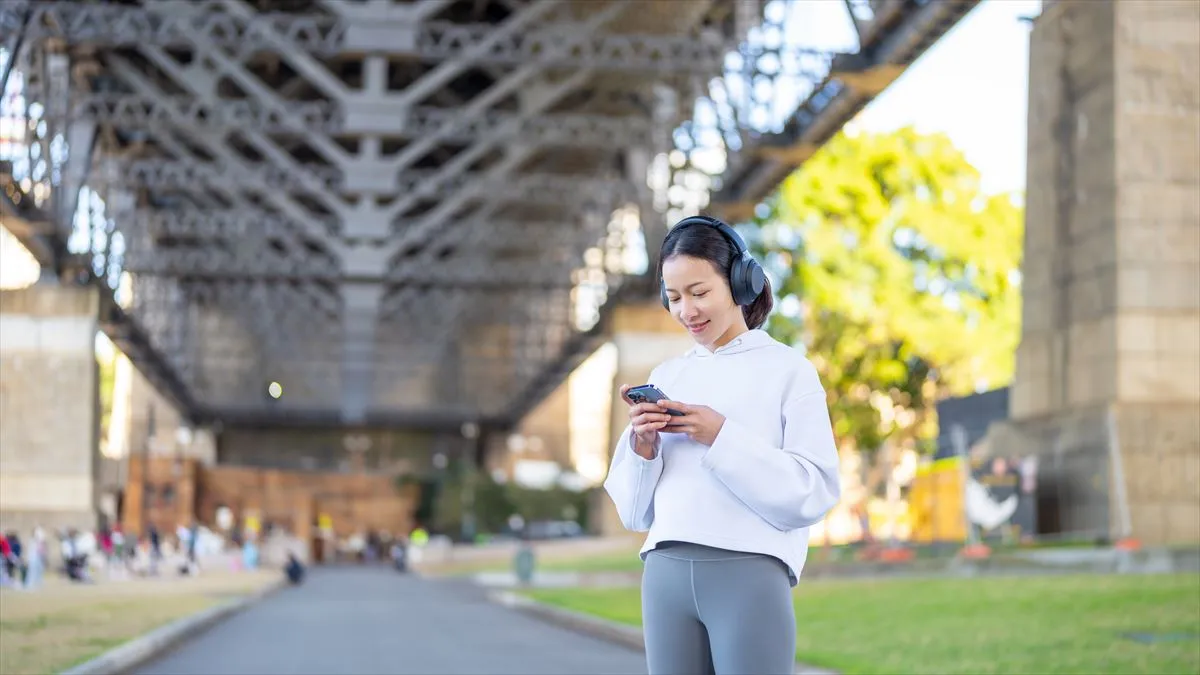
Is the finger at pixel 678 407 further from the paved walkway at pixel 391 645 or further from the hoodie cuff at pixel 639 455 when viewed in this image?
the paved walkway at pixel 391 645

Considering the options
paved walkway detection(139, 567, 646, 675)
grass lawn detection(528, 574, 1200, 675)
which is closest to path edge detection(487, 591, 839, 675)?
paved walkway detection(139, 567, 646, 675)

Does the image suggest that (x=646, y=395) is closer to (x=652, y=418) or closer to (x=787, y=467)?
(x=652, y=418)

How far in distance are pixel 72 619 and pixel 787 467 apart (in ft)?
53.1

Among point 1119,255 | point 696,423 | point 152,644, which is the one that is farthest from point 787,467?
point 1119,255

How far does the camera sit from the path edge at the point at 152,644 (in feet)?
46.9

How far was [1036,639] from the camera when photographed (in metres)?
15.2

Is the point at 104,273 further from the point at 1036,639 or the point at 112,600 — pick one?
the point at 1036,639

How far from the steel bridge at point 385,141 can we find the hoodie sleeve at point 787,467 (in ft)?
63.4

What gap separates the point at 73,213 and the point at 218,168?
900 centimetres

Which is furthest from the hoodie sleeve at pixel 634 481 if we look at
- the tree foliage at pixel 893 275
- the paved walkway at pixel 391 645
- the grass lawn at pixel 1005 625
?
the tree foliage at pixel 893 275

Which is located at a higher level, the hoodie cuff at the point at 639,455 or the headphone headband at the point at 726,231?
the headphone headband at the point at 726,231

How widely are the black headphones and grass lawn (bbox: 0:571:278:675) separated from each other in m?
9.50

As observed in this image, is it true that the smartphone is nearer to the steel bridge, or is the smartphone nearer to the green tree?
the steel bridge

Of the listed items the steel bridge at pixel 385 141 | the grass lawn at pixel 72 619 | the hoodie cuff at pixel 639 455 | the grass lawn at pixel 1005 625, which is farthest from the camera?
the steel bridge at pixel 385 141
